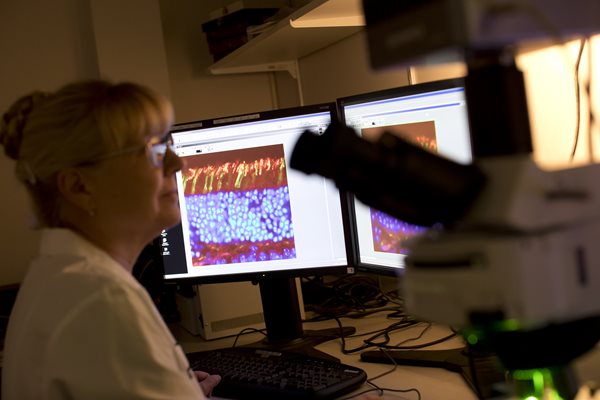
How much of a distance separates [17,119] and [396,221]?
76 centimetres

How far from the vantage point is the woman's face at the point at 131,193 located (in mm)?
1136

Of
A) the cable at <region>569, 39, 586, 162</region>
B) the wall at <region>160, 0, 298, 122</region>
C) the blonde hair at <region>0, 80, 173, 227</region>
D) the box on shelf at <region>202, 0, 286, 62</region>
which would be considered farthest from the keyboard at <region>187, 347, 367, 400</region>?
the wall at <region>160, 0, 298, 122</region>

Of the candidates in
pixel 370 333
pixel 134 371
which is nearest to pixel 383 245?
pixel 370 333

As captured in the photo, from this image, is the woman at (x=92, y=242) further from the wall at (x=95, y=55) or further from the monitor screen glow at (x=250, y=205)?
the wall at (x=95, y=55)

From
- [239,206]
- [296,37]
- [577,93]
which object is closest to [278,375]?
[239,206]

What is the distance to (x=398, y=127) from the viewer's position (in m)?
1.43

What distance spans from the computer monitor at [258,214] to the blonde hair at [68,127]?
495 mm

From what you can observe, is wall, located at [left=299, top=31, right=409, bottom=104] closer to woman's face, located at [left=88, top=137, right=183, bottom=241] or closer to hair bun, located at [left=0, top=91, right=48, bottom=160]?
woman's face, located at [left=88, top=137, right=183, bottom=241]

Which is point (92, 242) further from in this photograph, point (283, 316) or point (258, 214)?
point (283, 316)

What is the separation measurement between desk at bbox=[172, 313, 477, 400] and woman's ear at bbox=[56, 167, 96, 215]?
0.61 metres


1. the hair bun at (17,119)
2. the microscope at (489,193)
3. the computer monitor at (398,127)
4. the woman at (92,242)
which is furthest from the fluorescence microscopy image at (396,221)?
the microscope at (489,193)

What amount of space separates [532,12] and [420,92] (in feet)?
2.73

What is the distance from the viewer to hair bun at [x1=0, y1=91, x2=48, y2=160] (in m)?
1.14

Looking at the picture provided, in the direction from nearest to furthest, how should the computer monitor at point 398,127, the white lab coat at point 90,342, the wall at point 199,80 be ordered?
the white lab coat at point 90,342, the computer monitor at point 398,127, the wall at point 199,80
